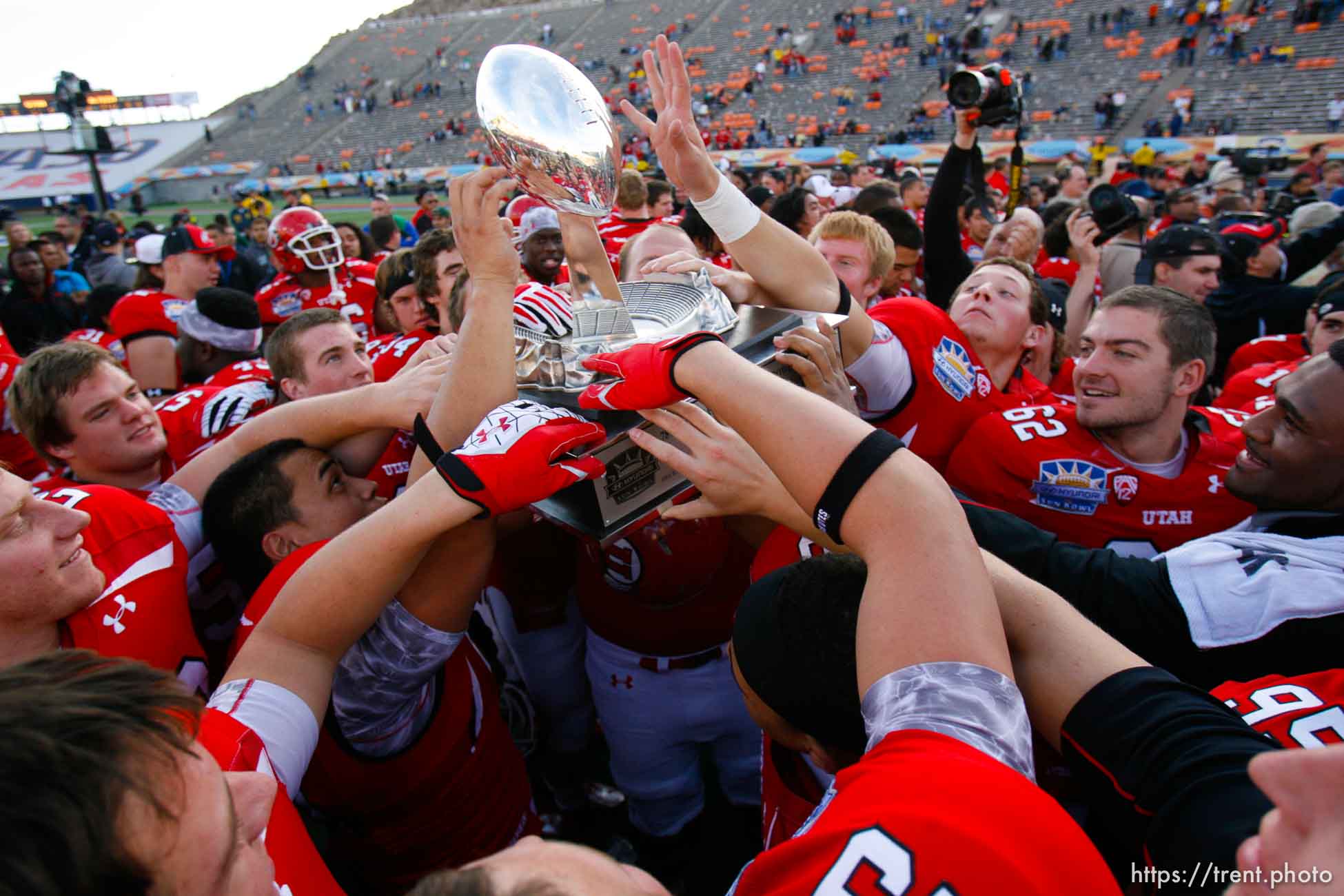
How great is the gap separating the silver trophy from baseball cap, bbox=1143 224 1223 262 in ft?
10.8

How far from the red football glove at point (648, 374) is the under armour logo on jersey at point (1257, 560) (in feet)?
3.58

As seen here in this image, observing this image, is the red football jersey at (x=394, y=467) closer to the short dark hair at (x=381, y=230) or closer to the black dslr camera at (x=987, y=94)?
the black dslr camera at (x=987, y=94)

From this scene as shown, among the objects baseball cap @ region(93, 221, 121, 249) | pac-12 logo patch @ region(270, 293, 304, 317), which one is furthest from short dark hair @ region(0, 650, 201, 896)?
baseball cap @ region(93, 221, 121, 249)

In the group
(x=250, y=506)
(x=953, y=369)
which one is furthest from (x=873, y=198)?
(x=250, y=506)

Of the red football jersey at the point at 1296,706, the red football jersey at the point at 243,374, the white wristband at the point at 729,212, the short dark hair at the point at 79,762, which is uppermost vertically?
the white wristband at the point at 729,212

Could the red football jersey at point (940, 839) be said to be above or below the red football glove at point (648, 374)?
below

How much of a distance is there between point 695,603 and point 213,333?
9.78 feet

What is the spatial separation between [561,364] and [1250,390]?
299cm

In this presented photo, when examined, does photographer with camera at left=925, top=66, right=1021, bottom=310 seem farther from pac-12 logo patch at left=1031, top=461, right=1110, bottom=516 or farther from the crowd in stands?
pac-12 logo patch at left=1031, top=461, right=1110, bottom=516

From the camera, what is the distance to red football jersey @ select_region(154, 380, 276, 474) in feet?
8.58

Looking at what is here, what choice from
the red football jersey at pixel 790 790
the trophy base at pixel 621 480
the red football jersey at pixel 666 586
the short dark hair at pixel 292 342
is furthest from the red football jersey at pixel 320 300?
the red football jersey at pixel 790 790

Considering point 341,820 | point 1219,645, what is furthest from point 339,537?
point 1219,645

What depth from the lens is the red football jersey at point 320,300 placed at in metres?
4.91

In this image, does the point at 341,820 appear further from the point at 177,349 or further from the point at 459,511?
the point at 177,349
